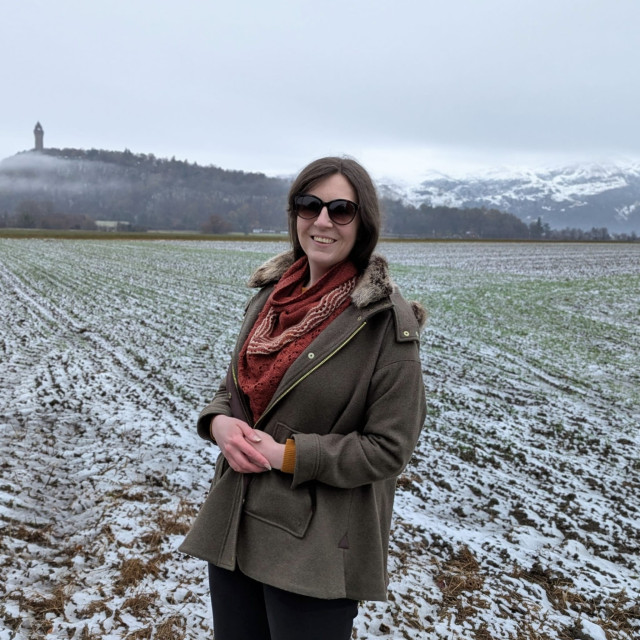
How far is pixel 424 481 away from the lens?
515 centimetres

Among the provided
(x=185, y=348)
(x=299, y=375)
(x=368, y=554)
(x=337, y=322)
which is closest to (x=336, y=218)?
(x=337, y=322)

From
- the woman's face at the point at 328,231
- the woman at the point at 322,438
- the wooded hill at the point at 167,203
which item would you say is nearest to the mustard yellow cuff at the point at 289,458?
the woman at the point at 322,438

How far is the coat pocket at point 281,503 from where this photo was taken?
1700mm

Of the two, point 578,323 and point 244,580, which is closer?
point 244,580

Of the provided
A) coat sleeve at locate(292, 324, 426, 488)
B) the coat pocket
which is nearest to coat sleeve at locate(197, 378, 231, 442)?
the coat pocket

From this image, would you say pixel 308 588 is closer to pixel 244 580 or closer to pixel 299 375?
pixel 244 580

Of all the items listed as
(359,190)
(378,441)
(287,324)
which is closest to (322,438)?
(378,441)

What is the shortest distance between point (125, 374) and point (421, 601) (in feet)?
20.3

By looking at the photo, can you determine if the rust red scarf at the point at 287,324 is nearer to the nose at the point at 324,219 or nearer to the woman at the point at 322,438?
the woman at the point at 322,438

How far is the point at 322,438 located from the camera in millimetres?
1688

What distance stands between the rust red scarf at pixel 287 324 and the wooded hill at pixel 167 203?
364ft

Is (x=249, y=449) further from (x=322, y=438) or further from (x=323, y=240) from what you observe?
(x=323, y=240)

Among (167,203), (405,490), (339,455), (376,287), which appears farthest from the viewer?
(167,203)

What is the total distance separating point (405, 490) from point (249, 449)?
3622 millimetres
